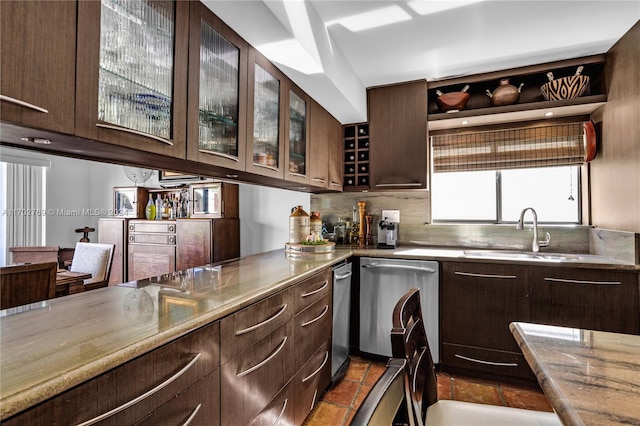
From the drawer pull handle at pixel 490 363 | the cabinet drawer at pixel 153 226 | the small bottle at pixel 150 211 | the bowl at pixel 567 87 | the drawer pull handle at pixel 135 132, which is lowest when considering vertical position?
the drawer pull handle at pixel 490 363

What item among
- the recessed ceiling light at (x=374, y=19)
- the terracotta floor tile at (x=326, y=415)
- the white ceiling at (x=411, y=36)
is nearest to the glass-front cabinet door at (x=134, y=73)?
the white ceiling at (x=411, y=36)

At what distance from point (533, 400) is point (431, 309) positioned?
0.83 m

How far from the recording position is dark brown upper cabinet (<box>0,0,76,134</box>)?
72cm

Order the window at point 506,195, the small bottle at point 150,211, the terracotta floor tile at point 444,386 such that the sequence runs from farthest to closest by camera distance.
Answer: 1. the small bottle at point 150,211
2. the window at point 506,195
3. the terracotta floor tile at point 444,386

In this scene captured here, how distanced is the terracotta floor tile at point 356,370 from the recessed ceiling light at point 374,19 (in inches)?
98.2

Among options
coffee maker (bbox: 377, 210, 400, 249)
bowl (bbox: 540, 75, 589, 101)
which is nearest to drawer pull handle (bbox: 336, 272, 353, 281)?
coffee maker (bbox: 377, 210, 400, 249)

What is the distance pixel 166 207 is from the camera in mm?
4203

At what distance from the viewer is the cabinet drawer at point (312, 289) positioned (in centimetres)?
163

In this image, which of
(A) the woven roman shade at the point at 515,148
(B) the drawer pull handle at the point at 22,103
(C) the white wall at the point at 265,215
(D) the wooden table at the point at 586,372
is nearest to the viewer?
(D) the wooden table at the point at 586,372

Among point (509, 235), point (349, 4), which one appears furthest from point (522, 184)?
point (349, 4)

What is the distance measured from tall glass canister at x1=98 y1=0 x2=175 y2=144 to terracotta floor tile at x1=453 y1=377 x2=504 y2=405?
239 centimetres

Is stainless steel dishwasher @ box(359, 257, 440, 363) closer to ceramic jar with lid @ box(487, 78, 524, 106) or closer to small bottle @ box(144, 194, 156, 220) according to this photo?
ceramic jar with lid @ box(487, 78, 524, 106)

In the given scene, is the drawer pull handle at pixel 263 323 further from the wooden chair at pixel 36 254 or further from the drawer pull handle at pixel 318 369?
the wooden chair at pixel 36 254

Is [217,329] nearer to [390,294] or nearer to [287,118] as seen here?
[287,118]
